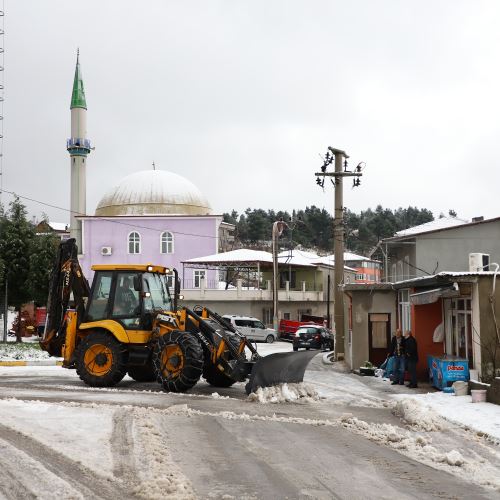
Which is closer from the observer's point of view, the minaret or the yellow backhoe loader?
the yellow backhoe loader

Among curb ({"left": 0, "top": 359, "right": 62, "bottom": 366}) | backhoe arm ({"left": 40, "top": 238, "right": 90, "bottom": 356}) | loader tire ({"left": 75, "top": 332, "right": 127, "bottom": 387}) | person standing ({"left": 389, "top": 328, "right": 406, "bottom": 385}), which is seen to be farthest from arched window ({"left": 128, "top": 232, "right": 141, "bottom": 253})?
loader tire ({"left": 75, "top": 332, "right": 127, "bottom": 387})

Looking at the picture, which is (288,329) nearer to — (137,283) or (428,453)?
(137,283)

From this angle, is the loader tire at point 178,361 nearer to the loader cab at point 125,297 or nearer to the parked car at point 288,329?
the loader cab at point 125,297

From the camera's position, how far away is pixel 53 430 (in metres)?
10.1

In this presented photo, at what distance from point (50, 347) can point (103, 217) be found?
49886 mm

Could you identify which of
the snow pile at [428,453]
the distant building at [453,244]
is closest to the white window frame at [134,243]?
the distant building at [453,244]

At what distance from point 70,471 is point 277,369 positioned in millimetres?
7399

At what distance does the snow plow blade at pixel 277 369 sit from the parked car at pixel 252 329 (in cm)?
2792

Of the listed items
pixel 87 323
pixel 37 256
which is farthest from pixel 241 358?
pixel 37 256

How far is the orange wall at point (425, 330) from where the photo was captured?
20.0m

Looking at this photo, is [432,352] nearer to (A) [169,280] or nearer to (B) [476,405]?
(B) [476,405]

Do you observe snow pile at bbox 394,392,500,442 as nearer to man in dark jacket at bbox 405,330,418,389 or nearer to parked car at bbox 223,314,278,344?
man in dark jacket at bbox 405,330,418,389

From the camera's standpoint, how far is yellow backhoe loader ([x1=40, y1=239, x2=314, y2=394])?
1493cm

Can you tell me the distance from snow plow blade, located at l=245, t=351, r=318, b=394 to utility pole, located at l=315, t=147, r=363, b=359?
11423 millimetres
